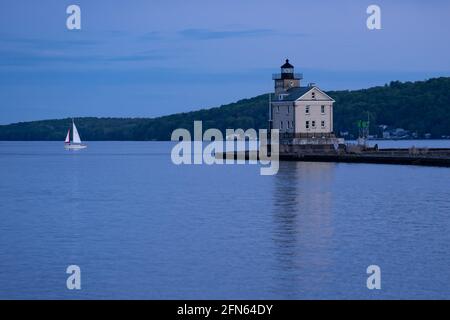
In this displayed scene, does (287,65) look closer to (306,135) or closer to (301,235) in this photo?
(306,135)

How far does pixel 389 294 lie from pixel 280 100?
7116 cm

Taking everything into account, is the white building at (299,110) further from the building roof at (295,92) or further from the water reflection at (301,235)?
the water reflection at (301,235)

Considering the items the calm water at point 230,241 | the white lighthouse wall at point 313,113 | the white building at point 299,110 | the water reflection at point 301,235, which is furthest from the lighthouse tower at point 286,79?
the calm water at point 230,241

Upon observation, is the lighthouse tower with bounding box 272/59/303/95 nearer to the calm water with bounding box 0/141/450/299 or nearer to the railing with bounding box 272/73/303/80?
the railing with bounding box 272/73/303/80

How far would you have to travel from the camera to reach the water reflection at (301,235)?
27.3 m

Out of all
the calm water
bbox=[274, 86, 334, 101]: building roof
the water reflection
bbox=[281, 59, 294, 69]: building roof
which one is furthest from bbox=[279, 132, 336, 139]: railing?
the calm water

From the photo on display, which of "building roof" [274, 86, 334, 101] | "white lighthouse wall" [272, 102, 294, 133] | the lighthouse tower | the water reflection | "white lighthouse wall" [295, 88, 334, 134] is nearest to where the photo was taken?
the water reflection

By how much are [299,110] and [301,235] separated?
56.6 metres

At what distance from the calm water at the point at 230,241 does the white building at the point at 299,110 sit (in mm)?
27518

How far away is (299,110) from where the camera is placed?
92.7 meters

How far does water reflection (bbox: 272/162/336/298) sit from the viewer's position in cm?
2735

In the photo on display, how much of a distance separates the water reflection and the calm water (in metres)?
0.06

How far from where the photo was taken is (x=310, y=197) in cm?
5606

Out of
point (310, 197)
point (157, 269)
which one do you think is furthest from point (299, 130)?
point (157, 269)
